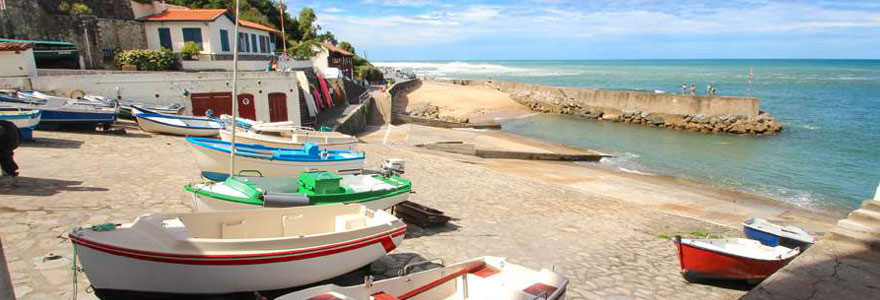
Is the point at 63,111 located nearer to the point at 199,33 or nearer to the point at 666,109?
the point at 199,33

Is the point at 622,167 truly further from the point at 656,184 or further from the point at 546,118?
the point at 546,118

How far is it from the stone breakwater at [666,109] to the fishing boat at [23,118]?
4004 centimetres

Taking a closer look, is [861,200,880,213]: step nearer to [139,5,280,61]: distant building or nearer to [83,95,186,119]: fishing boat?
[83,95,186,119]: fishing boat

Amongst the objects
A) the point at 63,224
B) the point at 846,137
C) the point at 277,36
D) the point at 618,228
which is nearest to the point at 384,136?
the point at 618,228

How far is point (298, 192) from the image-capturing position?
789 cm

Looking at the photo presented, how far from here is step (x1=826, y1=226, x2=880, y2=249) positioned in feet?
19.5

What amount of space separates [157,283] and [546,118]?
138 ft

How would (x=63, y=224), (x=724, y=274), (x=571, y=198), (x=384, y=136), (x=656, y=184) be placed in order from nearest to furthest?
(x=63, y=224) → (x=724, y=274) → (x=571, y=198) → (x=656, y=184) → (x=384, y=136)

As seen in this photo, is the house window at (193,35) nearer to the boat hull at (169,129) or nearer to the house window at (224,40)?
the house window at (224,40)

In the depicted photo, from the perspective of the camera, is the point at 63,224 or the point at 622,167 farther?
the point at 622,167

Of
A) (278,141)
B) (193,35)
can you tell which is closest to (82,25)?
(193,35)

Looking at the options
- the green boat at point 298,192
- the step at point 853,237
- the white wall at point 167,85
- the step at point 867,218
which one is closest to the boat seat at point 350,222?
the green boat at point 298,192

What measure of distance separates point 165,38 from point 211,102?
351 inches

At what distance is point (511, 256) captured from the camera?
28.7 feet
